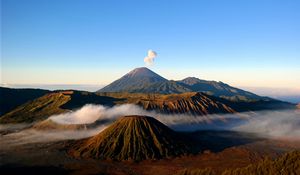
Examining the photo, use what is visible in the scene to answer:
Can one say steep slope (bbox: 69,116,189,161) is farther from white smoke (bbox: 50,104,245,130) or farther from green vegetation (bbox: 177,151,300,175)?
green vegetation (bbox: 177,151,300,175)

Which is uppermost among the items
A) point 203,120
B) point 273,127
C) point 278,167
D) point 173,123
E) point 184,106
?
point 184,106

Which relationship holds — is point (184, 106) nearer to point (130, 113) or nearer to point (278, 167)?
point (130, 113)

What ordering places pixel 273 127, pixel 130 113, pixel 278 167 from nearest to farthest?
1. pixel 278 167
2. pixel 273 127
3. pixel 130 113

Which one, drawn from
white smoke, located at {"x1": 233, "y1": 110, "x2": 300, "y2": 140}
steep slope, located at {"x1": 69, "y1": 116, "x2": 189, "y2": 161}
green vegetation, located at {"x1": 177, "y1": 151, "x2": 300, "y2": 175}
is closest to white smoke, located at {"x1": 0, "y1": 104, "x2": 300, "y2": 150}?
white smoke, located at {"x1": 233, "y1": 110, "x2": 300, "y2": 140}

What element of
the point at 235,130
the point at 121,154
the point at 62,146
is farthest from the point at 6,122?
the point at 235,130

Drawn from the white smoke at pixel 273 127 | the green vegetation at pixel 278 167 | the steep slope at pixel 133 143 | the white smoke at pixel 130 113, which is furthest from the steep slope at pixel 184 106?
the green vegetation at pixel 278 167

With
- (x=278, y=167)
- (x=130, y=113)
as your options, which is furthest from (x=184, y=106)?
(x=278, y=167)

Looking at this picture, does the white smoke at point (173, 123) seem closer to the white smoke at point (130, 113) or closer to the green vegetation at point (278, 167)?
the white smoke at point (130, 113)

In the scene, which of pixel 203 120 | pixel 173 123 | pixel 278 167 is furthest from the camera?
pixel 203 120
